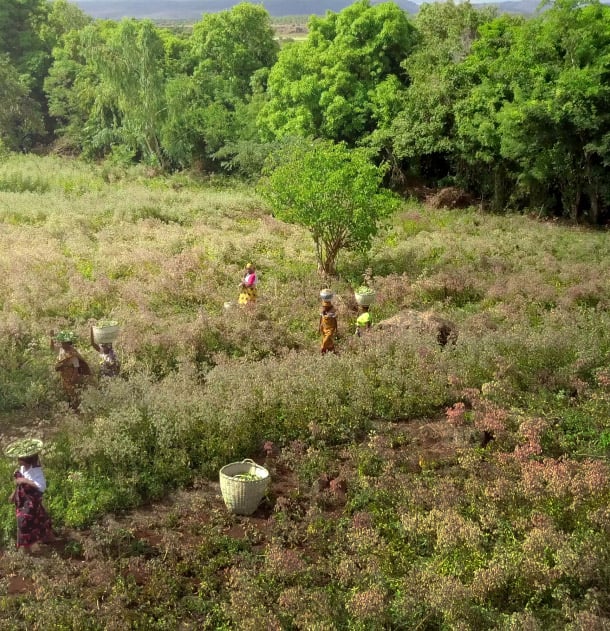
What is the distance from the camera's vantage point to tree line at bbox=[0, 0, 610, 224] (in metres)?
21.6

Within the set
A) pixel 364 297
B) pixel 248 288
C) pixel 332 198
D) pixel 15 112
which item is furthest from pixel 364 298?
pixel 15 112

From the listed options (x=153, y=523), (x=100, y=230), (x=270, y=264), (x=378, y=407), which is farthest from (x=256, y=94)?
(x=153, y=523)

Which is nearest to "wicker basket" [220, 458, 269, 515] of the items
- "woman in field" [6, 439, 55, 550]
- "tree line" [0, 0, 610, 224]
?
"woman in field" [6, 439, 55, 550]

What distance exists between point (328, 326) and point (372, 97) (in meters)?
20.4

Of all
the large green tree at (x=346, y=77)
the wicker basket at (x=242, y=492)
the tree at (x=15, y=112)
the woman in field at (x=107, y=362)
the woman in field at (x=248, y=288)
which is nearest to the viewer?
the wicker basket at (x=242, y=492)

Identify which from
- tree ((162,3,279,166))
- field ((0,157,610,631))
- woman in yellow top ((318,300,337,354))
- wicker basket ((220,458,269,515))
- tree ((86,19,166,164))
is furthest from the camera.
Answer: tree ((162,3,279,166))

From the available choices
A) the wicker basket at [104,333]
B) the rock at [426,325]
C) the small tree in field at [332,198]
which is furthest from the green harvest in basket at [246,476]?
the small tree in field at [332,198]

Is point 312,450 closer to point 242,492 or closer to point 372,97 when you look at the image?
point 242,492

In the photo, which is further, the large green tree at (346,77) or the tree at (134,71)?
the tree at (134,71)

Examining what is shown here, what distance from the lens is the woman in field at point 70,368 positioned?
883 cm

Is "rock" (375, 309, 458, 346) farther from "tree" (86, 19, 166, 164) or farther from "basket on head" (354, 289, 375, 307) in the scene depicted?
"tree" (86, 19, 166, 164)

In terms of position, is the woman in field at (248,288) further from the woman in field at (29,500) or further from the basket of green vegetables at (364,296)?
the woman in field at (29,500)

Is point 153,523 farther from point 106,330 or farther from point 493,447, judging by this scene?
point 493,447

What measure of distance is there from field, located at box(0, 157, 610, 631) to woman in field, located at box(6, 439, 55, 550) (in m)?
0.24
